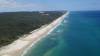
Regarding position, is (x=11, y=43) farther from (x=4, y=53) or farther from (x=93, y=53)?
(x=93, y=53)

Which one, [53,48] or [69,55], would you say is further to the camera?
[53,48]

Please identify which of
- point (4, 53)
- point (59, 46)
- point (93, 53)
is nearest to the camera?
point (4, 53)

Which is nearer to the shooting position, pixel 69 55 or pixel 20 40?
pixel 69 55

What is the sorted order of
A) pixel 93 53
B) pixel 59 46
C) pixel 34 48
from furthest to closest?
pixel 59 46 → pixel 34 48 → pixel 93 53

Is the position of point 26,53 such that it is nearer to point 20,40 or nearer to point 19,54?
point 19,54

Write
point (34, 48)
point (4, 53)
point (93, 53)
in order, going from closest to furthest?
point (4, 53)
point (93, 53)
point (34, 48)

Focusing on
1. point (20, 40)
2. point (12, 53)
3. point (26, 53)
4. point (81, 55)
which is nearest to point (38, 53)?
point (26, 53)

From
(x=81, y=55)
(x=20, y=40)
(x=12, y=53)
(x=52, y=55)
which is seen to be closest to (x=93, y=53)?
(x=81, y=55)

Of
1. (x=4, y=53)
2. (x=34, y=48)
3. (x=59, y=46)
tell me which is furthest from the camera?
(x=59, y=46)
